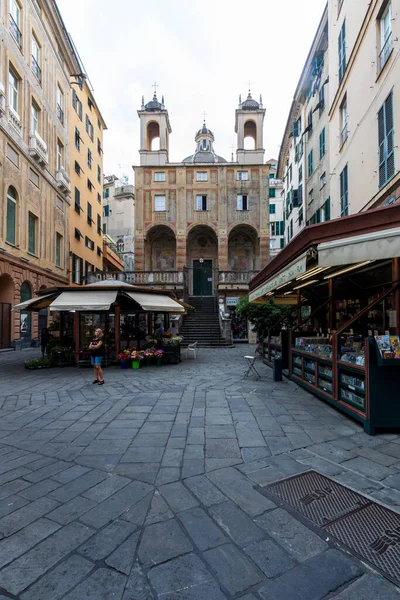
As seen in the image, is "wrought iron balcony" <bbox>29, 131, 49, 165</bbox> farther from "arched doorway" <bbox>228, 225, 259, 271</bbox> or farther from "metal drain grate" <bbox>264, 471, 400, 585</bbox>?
"metal drain grate" <bbox>264, 471, 400, 585</bbox>

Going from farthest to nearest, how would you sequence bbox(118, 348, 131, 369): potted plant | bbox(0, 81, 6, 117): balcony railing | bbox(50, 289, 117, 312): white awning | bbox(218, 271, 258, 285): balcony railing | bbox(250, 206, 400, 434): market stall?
bbox(218, 271, 258, 285): balcony railing
bbox(0, 81, 6, 117): balcony railing
bbox(118, 348, 131, 369): potted plant
bbox(50, 289, 117, 312): white awning
bbox(250, 206, 400, 434): market stall

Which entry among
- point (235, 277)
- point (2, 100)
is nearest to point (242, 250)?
point (235, 277)

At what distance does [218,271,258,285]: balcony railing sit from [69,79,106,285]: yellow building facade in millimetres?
10152

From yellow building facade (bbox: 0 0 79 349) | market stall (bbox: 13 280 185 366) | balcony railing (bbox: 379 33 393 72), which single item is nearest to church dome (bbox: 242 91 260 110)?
yellow building facade (bbox: 0 0 79 349)

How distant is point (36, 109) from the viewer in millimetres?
18594

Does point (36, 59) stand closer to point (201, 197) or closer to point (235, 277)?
point (201, 197)

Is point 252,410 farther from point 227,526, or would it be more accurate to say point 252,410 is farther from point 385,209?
point 385,209

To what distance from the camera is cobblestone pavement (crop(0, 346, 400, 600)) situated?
6.47 ft

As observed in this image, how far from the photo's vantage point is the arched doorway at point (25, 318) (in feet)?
54.6

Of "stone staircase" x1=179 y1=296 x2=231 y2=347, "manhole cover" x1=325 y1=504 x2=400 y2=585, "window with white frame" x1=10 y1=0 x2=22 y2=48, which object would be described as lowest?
"manhole cover" x1=325 y1=504 x2=400 y2=585

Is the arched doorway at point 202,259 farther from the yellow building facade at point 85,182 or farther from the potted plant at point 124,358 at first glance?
the potted plant at point 124,358

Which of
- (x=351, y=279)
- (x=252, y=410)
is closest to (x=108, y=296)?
(x=252, y=410)

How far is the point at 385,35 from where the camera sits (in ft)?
30.7

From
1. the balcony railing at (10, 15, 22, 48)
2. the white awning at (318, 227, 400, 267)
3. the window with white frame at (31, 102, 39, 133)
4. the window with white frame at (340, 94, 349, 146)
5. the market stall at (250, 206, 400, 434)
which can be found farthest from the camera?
the window with white frame at (31, 102, 39, 133)
